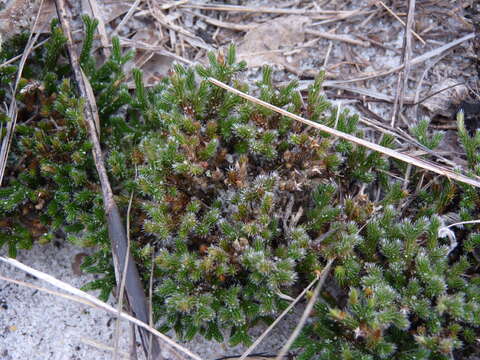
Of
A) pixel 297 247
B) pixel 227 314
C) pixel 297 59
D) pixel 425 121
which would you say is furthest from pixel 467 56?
pixel 227 314

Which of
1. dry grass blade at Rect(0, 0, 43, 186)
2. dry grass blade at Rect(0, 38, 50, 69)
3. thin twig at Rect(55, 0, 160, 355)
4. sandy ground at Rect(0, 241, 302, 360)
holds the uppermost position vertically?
dry grass blade at Rect(0, 38, 50, 69)

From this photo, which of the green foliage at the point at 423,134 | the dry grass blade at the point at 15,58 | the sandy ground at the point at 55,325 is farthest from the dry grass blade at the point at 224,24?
the sandy ground at the point at 55,325

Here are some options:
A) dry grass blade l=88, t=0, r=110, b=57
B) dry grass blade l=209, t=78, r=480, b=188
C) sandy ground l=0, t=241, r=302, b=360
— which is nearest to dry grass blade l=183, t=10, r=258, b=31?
dry grass blade l=88, t=0, r=110, b=57

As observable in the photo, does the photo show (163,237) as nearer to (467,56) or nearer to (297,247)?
(297,247)

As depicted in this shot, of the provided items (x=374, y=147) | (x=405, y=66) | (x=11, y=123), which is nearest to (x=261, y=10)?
(x=405, y=66)

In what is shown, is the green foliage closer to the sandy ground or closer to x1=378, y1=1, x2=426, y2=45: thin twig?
x1=378, y1=1, x2=426, y2=45: thin twig

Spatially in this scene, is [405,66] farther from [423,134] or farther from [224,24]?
[224,24]
